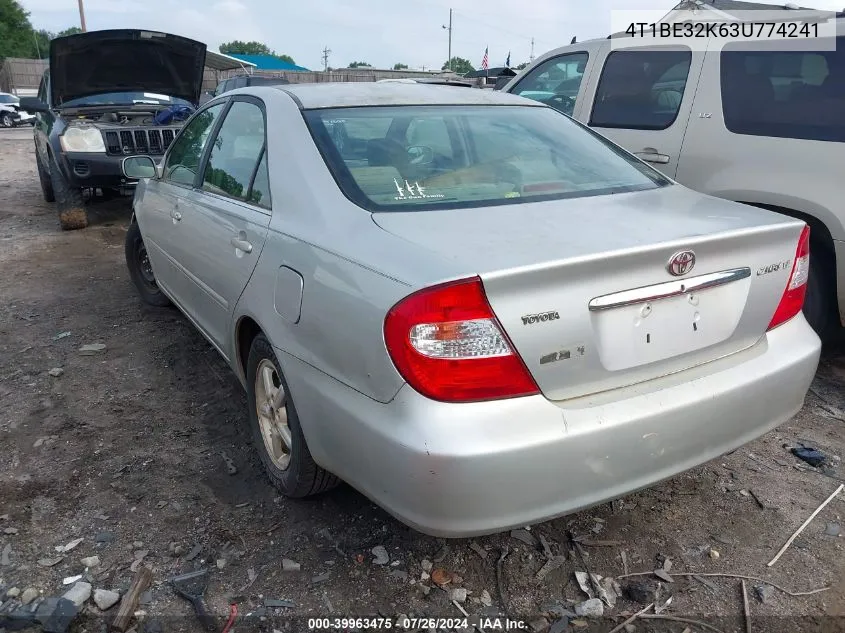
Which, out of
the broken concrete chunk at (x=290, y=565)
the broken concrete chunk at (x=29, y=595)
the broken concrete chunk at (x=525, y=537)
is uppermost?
the broken concrete chunk at (x=29, y=595)

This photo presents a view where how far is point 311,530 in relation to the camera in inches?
103

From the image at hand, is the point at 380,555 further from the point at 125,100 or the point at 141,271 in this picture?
the point at 125,100

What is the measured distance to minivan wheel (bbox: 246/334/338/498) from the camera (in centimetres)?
252

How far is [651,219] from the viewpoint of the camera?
2277 millimetres

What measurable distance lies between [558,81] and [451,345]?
13.7ft

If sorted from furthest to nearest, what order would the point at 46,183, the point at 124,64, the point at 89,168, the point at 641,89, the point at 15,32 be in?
the point at 15,32, the point at 46,183, the point at 124,64, the point at 89,168, the point at 641,89

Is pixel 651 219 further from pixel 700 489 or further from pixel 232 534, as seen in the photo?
pixel 232 534

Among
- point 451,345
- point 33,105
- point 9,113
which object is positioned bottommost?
point 9,113

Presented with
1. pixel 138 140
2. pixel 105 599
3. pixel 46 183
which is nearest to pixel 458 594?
pixel 105 599

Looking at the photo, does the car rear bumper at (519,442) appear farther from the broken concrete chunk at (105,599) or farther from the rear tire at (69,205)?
the rear tire at (69,205)

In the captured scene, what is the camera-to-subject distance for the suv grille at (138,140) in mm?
7715

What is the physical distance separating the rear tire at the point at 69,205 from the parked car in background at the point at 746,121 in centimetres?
581

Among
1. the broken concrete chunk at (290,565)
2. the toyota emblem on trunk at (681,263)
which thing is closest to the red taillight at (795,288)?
the toyota emblem on trunk at (681,263)

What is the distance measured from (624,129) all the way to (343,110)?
2.61 metres
